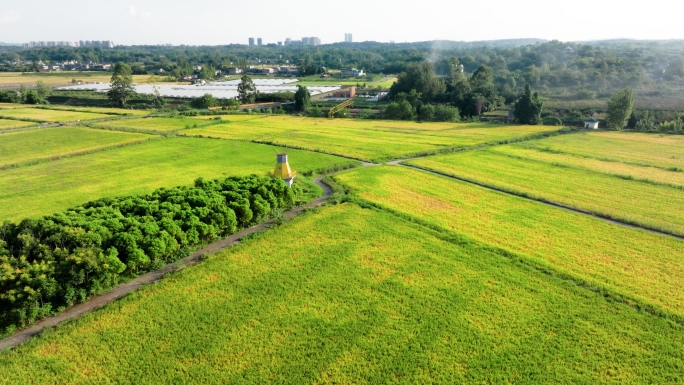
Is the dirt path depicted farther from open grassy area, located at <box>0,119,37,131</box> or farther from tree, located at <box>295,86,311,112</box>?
tree, located at <box>295,86,311,112</box>

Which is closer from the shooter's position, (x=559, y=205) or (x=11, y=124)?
(x=559, y=205)

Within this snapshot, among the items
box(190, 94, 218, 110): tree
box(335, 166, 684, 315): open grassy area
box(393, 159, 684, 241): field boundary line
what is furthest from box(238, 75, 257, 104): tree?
box(335, 166, 684, 315): open grassy area

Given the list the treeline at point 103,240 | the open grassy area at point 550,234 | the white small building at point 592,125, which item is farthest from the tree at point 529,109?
the treeline at point 103,240

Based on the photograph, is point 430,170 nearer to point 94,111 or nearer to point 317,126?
point 317,126

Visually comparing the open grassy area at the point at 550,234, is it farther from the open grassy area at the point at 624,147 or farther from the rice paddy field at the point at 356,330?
the open grassy area at the point at 624,147

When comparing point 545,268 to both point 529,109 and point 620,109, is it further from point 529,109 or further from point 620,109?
point 529,109

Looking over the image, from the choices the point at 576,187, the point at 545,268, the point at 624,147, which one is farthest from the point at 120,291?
the point at 624,147
